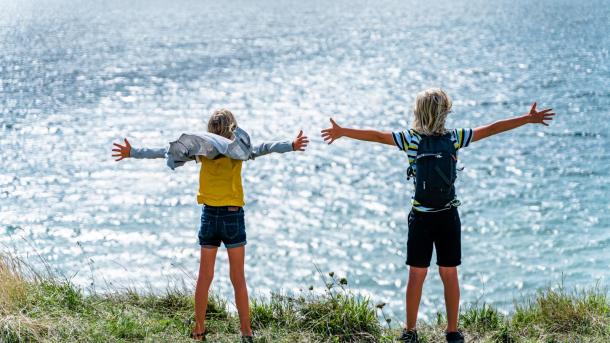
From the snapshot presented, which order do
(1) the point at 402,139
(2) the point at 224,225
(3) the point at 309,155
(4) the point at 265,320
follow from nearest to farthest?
(1) the point at 402,139, (2) the point at 224,225, (4) the point at 265,320, (3) the point at 309,155

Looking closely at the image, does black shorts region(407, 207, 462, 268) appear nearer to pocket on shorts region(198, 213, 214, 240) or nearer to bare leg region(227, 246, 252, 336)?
bare leg region(227, 246, 252, 336)

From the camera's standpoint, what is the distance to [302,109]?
1335 inches

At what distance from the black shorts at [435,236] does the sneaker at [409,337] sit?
0.59 m

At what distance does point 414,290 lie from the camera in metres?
6.22

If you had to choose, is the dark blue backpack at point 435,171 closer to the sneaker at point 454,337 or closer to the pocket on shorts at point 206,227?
the sneaker at point 454,337

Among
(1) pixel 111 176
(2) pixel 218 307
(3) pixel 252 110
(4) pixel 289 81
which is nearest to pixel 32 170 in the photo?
(1) pixel 111 176

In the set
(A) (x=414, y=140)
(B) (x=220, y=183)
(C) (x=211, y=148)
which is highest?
(A) (x=414, y=140)

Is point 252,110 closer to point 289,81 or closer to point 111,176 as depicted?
point 289,81

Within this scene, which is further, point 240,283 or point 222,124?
point 240,283

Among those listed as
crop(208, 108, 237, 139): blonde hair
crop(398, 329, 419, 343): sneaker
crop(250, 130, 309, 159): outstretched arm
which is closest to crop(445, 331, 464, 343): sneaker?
crop(398, 329, 419, 343): sneaker

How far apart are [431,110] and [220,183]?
175cm

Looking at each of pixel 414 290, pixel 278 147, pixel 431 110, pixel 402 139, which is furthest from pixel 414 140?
pixel 414 290

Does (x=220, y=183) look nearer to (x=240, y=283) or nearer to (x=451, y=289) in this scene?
(x=240, y=283)

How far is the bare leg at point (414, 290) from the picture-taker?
6.16 metres
